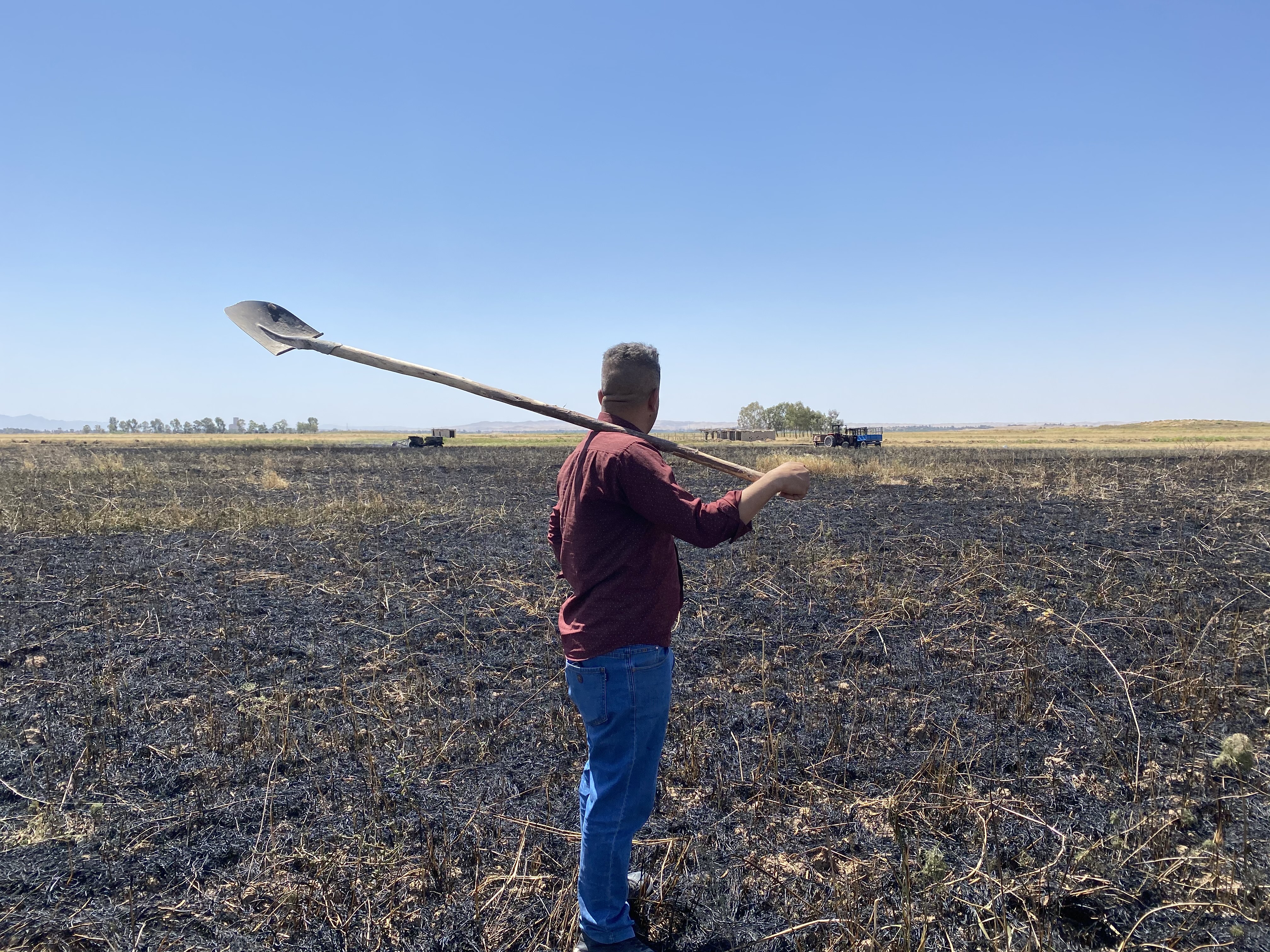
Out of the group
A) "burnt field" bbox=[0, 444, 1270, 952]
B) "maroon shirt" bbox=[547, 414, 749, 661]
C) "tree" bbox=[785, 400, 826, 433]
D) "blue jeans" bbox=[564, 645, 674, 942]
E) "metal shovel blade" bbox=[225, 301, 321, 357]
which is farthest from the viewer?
"tree" bbox=[785, 400, 826, 433]

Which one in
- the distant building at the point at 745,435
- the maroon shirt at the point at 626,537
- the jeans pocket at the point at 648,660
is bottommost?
the jeans pocket at the point at 648,660

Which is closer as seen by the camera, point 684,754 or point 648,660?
point 648,660

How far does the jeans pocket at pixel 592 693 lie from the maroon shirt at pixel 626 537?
6 cm

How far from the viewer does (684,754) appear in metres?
3.71

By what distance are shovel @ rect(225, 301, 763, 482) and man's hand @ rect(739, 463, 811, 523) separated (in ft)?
1.00

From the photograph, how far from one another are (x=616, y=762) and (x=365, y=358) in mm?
1966

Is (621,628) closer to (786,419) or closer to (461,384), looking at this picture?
Answer: (461,384)

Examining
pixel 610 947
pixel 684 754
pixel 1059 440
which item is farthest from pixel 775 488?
pixel 1059 440

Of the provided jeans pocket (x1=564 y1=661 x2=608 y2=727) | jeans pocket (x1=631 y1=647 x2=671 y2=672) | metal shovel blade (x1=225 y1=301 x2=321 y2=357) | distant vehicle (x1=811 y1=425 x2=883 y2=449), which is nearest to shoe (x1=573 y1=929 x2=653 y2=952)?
jeans pocket (x1=564 y1=661 x2=608 y2=727)

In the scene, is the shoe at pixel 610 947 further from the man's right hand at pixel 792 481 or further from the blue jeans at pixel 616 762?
the man's right hand at pixel 792 481

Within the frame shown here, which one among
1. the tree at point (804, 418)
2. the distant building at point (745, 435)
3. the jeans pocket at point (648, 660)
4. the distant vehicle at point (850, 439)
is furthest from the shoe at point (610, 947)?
the tree at point (804, 418)

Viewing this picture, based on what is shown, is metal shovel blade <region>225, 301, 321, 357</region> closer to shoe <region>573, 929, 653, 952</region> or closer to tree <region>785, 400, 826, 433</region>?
shoe <region>573, 929, 653, 952</region>

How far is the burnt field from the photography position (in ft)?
8.35

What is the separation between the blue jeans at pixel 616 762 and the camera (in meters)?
2.23
